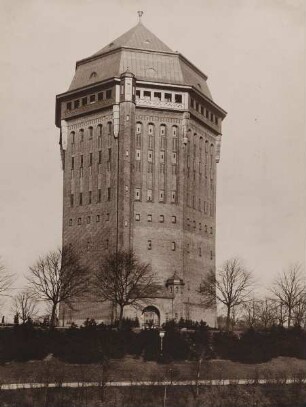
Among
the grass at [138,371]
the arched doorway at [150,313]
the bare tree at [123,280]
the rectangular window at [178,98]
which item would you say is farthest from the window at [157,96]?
the grass at [138,371]

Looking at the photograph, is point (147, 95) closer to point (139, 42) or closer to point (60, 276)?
point (139, 42)

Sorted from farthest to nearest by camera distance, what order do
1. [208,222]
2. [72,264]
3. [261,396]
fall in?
[208,222], [72,264], [261,396]

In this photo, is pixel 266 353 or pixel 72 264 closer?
pixel 266 353

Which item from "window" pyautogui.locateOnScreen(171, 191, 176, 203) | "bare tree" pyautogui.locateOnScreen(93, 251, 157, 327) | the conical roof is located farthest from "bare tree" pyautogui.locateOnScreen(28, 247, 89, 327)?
the conical roof

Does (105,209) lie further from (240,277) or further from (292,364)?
(292,364)

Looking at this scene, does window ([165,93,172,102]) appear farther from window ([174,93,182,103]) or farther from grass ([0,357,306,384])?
grass ([0,357,306,384])

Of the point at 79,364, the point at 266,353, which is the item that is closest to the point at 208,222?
the point at 266,353
